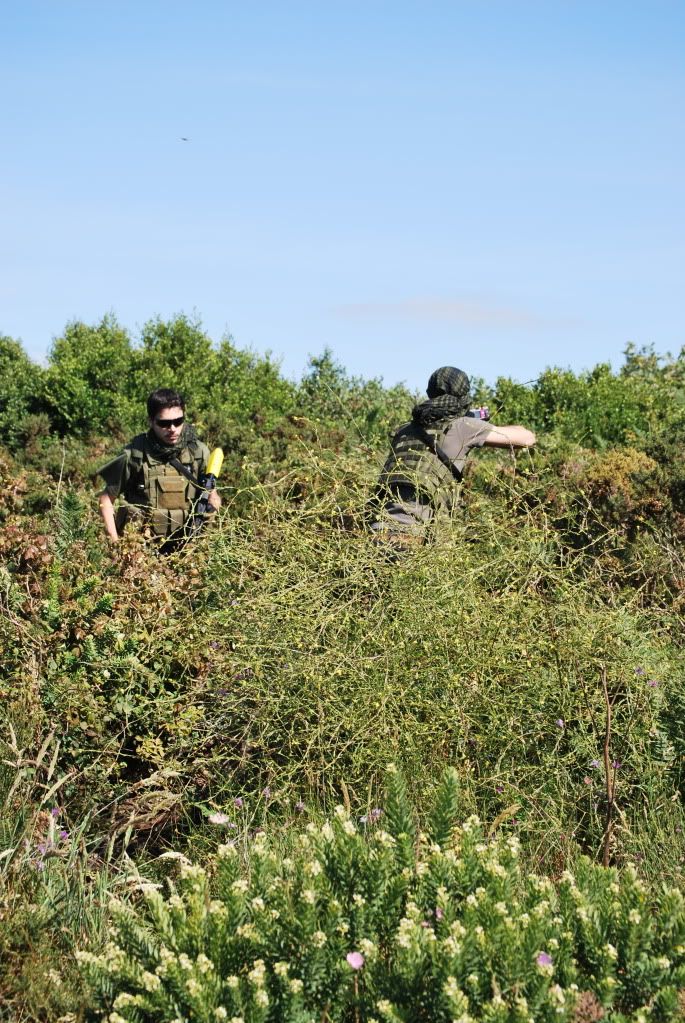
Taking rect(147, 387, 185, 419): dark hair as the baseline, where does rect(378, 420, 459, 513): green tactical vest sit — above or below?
below

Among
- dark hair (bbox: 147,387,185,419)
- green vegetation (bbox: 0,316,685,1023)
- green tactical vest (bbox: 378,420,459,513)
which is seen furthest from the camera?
dark hair (bbox: 147,387,185,419)

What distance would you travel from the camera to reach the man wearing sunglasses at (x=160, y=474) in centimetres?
705

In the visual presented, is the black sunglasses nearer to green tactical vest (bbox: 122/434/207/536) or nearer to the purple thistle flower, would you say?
green tactical vest (bbox: 122/434/207/536)

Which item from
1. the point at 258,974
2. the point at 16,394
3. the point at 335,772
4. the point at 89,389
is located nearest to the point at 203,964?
the point at 258,974

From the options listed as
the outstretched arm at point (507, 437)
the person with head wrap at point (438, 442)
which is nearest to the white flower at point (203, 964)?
the person with head wrap at point (438, 442)

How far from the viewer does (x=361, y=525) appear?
596 centimetres

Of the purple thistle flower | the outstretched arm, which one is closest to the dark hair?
the outstretched arm

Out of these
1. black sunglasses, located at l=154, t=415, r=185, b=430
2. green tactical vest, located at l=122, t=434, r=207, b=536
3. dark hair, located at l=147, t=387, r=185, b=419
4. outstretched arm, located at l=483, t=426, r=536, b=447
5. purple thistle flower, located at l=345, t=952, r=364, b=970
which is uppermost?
dark hair, located at l=147, t=387, r=185, b=419

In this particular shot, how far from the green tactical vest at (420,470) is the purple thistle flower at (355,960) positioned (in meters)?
2.81

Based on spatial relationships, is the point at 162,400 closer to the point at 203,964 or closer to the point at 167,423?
the point at 167,423

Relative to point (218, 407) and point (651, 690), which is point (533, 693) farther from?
point (218, 407)

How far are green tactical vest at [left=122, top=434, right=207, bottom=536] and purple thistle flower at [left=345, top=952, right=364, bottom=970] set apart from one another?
14.1ft

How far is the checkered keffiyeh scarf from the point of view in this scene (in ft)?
21.5

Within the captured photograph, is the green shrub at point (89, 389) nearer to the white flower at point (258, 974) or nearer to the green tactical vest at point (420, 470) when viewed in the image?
the green tactical vest at point (420, 470)
